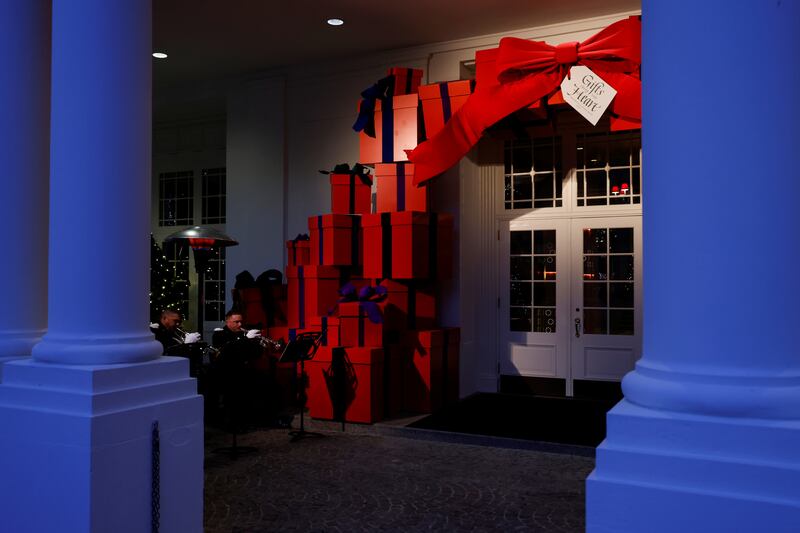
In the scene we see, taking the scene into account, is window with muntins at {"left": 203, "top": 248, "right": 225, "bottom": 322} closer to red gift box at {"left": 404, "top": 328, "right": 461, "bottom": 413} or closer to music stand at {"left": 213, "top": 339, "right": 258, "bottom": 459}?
music stand at {"left": 213, "top": 339, "right": 258, "bottom": 459}

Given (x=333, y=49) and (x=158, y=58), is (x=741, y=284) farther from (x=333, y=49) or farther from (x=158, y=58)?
(x=158, y=58)

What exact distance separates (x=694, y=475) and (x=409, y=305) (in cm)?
592

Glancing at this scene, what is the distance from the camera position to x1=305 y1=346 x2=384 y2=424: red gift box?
699cm

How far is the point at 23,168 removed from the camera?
12.1 feet

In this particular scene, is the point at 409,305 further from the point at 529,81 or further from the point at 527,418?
the point at 529,81

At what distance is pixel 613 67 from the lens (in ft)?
21.0

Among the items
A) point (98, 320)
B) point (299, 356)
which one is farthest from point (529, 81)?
point (98, 320)

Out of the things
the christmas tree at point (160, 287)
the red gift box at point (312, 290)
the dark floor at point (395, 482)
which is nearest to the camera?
the dark floor at point (395, 482)

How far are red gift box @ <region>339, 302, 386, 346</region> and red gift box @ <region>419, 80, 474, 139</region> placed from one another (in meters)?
2.00

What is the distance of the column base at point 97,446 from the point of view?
9.52 feet

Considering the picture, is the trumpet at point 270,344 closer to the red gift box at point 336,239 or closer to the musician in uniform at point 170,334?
the musician in uniform at point 170,334

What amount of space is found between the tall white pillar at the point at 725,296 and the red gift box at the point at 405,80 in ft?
19.8

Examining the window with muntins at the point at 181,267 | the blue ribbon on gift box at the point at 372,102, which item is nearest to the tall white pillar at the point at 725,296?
the blue ribbon on gift box at the point at 372,102

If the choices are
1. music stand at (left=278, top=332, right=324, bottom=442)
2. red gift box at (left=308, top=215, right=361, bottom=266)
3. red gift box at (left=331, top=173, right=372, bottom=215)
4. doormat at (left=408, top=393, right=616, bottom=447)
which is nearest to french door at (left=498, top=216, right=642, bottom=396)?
doormat at (left=408, top=393, right=616, bottom=447)
